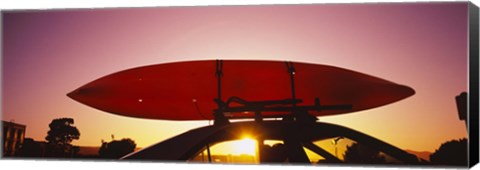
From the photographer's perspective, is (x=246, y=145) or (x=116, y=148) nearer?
(x=246, y=145)

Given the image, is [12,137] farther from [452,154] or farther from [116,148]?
[452,154]

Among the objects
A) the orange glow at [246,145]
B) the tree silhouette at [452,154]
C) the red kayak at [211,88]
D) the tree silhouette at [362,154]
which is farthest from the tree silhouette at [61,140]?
the tree silhouette at [452,154]

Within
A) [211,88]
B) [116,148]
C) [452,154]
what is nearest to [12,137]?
[116,148]

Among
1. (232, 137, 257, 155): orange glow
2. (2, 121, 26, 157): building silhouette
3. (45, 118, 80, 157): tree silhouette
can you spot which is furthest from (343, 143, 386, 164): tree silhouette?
(2, 121, 26, 157): building silhouette

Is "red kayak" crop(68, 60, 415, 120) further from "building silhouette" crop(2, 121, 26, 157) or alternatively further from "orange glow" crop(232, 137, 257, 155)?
"orange glow" crop(232, 137, 257, 155)

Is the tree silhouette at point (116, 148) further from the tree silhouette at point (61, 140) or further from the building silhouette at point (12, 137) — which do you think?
the building silhouette at point (12, 137)

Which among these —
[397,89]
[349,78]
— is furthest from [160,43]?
[397,89]
